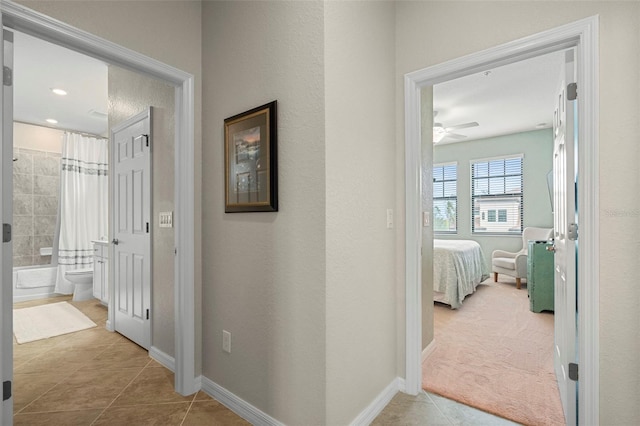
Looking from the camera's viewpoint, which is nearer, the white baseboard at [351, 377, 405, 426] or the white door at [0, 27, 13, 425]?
the white door at [0, 27, 13, 425]

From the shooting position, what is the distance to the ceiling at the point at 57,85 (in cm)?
296

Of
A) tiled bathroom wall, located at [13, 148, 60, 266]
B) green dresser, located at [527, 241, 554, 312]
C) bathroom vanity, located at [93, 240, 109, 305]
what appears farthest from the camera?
tiled bathroom wall, located at [13, 148, 60, 266]

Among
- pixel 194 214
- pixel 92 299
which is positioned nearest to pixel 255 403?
pixel 194 214

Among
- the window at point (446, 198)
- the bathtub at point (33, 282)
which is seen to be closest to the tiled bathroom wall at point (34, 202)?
the bathtub at point (33, 282)

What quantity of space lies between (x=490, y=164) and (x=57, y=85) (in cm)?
718

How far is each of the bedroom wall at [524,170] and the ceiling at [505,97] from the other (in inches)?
12.4

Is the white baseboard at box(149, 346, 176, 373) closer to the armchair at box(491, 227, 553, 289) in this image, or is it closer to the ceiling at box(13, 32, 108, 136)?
the ceiling at box(13, 32, 108, 136)

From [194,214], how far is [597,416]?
96.8 inches

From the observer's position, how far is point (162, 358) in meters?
2.52

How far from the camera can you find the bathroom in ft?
15.0

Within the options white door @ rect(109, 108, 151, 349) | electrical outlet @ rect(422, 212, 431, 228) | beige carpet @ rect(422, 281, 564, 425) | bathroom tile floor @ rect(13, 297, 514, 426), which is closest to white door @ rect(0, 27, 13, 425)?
bathroom tile floor @ rect(13, 297, 514, 426)

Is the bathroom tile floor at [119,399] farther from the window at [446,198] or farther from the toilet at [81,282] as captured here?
the window at [446,198]

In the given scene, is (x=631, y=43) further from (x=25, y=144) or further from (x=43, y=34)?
(x=25, y=144)

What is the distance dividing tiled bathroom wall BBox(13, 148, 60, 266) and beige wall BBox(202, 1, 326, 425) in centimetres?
467
